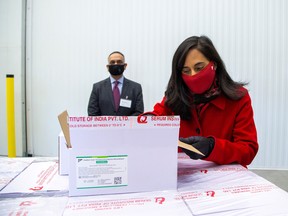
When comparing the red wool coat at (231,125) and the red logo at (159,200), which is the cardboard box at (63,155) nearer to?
the red logo at (159,200)

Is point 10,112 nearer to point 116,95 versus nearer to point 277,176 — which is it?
point 116,95

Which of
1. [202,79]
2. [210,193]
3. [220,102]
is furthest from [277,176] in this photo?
[210,193]

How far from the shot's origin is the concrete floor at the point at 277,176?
Result: 2561 millimetres

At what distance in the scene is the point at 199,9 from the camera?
294cm

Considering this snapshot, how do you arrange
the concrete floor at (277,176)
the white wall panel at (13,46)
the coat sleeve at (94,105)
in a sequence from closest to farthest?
the concrete floor at (277,176), the coat sleeve at (94,105), the white wall panel at (13,46)

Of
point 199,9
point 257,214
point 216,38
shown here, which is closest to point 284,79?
point 216,38

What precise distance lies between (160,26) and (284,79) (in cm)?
159

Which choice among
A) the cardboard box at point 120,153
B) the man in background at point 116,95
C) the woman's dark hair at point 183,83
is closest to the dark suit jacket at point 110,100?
the man in background at point 116,95

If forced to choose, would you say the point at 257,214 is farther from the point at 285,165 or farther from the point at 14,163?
the point at 285,165

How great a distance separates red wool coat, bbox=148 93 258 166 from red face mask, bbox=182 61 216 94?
0.08m

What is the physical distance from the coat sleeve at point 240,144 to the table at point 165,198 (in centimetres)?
7

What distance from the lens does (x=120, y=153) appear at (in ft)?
2.29

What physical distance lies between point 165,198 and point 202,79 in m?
0.59

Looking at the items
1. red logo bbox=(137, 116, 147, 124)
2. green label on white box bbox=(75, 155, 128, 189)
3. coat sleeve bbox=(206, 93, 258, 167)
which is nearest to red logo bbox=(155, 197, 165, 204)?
green label on white box bbox=(75, 155, 128, 189)
